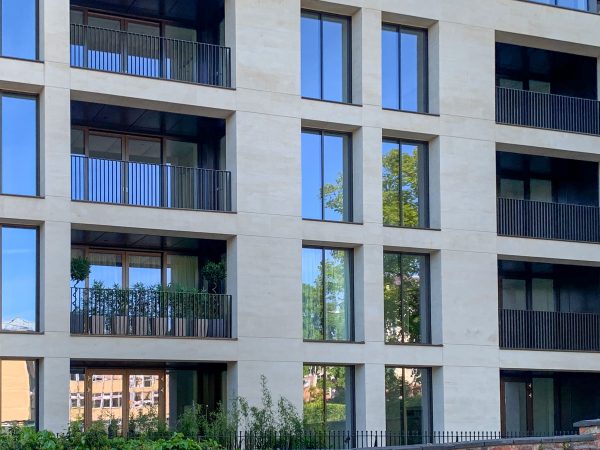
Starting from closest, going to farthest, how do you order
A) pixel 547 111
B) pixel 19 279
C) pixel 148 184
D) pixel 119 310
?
pixel 19 279
pixel 119 310
pixel 148 184
pixel 547 111

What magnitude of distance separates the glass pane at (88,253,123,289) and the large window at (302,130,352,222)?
17.3ft

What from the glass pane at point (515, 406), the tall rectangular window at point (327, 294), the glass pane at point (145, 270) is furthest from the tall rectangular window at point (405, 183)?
the glass pane at point (515, 406)

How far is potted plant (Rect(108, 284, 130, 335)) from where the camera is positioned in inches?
1154

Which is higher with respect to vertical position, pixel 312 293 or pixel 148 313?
pixel 312 293

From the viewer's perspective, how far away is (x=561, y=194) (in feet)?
124

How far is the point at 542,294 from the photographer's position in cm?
3759

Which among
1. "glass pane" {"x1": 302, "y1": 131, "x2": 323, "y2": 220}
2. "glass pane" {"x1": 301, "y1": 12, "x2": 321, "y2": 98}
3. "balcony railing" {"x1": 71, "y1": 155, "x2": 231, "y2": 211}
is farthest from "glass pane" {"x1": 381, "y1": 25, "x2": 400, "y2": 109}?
"balcony railing" {"x1": 71, "y1": 155, "x2": 231, "y2": 211}

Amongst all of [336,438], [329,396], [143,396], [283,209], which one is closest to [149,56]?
[283,209]

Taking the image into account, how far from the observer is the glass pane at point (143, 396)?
1245 inches

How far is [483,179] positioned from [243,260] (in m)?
7.77

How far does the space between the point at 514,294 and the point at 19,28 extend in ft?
57.2

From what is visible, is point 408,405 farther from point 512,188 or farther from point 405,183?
point 512,188

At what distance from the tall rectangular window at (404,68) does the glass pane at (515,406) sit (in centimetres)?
926

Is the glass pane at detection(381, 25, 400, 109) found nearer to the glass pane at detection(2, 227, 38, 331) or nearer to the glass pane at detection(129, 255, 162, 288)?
the glass pane at detection(129, 255, 162, 288)
